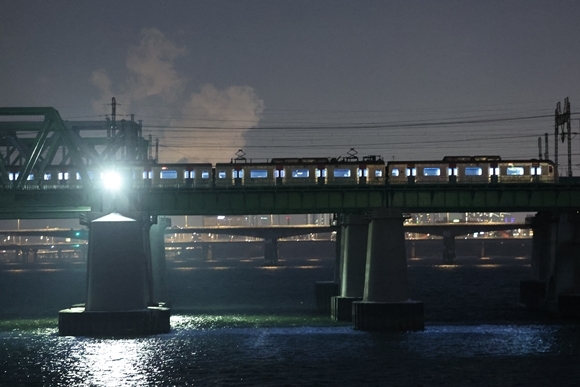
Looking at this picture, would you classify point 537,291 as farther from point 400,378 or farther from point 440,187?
point 400,378

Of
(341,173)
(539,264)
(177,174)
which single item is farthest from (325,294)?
(539,264)

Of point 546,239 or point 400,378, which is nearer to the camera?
point 400,378

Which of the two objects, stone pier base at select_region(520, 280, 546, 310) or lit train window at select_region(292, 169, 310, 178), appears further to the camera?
stone pier base at select_region(520, 280, 546, 310)

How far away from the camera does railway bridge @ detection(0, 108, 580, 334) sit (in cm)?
7594

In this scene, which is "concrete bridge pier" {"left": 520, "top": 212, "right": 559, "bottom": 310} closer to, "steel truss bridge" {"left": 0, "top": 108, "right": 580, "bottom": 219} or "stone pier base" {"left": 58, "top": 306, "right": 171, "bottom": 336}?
"steel truss bridge" {"left": 0, "top": 108, "right": 580, "bottom": 219}

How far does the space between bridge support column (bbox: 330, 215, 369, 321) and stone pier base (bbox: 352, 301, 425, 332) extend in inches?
529

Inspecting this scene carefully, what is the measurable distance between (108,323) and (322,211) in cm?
2126

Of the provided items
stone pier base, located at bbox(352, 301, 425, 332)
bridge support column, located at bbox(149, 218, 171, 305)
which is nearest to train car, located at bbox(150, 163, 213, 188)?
bridge support column, located at bbox(149, 218, 171, 305)

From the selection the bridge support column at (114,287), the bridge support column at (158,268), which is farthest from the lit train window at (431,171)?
the bridge support column at (114,287)

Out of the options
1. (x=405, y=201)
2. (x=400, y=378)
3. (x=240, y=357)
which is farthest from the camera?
(x=405, y=201)


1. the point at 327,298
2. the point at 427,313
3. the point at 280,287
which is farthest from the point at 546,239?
the point at 280,287

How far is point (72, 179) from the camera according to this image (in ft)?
360

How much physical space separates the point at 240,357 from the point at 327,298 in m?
43.8

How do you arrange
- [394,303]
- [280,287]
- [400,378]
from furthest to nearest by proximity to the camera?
1. [280,287]
2. [394,303]
3. [400,378]
